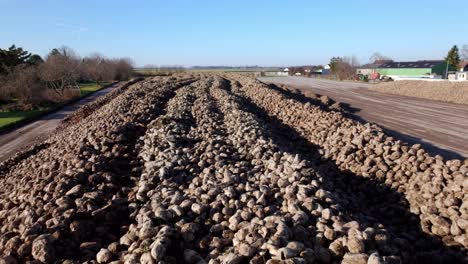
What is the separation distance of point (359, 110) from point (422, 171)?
18.1 m

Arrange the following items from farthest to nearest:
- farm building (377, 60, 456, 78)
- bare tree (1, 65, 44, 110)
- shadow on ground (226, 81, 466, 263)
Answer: farm building (377, 60, 456, 78), bare tree (1, 65, 44, 110), shadow on ground (226, 81, 466, 263)

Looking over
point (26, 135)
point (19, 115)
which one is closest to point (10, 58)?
point (19, 115)

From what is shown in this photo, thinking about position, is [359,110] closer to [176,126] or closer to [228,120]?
[228,120]

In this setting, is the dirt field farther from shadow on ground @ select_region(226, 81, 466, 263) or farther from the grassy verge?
the grassy verge

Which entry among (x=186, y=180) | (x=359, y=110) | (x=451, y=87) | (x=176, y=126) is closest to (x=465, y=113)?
(x=359, y=110)

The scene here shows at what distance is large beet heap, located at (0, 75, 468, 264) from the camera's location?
5.33m

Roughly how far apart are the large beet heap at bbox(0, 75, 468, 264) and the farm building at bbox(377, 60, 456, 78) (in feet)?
217

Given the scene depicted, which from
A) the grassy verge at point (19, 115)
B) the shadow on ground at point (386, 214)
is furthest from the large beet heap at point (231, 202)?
the grassy verge at point (19, 115)

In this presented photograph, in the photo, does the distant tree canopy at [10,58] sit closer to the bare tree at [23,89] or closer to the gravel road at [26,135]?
the bare tree at [23,89]

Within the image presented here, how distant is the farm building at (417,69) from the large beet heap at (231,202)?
6613 cm

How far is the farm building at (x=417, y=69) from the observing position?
71.5 metres

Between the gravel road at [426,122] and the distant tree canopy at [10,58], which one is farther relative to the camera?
the distant tree canopy at [10,58]

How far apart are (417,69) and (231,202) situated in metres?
80.9

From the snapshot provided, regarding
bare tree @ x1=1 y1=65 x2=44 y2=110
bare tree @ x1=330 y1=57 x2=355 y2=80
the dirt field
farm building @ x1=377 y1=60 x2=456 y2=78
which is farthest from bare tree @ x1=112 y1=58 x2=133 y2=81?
farm building @ x1=377 y1=60 x2=456 y2=78
